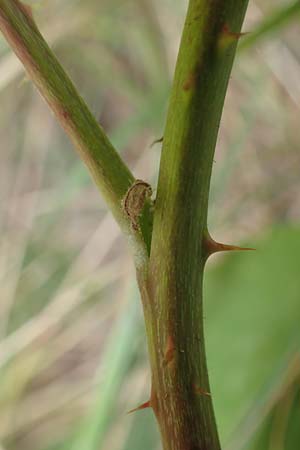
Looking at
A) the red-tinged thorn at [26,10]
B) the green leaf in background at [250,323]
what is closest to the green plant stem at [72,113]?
the red-tinged thorn at [26,10]

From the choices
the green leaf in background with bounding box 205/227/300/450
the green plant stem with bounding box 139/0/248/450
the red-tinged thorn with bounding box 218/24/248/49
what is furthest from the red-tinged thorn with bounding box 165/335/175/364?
the green leaf in background with bounding box 205/227/300/450

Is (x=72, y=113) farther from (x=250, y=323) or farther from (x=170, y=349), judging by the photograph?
(x=250, y=323)

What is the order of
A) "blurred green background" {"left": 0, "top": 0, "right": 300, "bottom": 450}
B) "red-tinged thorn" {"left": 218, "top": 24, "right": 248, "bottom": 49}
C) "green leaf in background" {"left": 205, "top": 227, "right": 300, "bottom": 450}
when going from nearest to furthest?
"red-tinged thorn" {"left": 218, "top": 24, "right": 248, "bottom": 49} < "green leaf in background" {"left": 205, "top": 227, "right": 300, "bottom": 450} < "blurred green background" {"left": 0, "top": 0, "right": 300, "bottom": 450}

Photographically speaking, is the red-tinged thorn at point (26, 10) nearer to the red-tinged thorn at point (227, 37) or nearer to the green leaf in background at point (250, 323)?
the red-tinged thorn at point (227, 37)

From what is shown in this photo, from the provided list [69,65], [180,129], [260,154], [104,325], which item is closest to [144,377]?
[104,325]

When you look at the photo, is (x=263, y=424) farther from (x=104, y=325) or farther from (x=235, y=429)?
(x=104, y=325)

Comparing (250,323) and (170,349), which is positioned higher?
(250,323)

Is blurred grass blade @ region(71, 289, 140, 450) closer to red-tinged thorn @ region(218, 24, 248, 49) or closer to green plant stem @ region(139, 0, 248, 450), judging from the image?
green plant stem @ region(139, 0, 248, 450)

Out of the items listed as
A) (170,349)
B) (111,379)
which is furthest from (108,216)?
(170,349)
